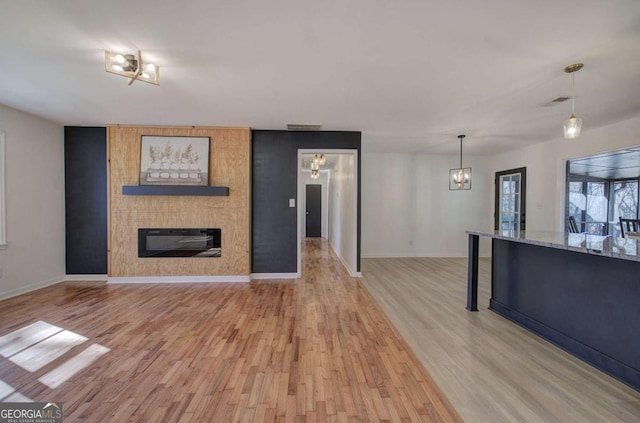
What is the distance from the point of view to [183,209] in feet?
14.4

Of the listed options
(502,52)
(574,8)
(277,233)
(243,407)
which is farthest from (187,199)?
(574,8)

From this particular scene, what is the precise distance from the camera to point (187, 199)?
14.4 ft

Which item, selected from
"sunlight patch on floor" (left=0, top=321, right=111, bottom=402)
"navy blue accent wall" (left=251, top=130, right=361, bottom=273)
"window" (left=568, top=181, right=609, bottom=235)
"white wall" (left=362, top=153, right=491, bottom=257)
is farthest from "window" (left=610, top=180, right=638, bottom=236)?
"sunlight patch on floor" (left=0, top=321, right=111, bottom=402)

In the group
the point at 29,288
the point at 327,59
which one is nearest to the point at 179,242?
the point at 29,288

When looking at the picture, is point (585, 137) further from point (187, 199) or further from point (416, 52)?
point (187, 199)

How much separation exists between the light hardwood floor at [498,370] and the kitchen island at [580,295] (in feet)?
0.44

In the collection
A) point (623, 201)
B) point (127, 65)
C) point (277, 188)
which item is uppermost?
point (127, 65)

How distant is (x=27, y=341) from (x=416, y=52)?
4.34 meters

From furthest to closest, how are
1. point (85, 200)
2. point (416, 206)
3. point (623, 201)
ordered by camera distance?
point (623, 201) → point (416, 206) → point (85, 200)

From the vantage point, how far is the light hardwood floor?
1.64 metres

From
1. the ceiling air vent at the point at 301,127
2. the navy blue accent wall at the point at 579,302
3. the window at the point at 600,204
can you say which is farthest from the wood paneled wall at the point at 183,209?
the window at the point at 600,204

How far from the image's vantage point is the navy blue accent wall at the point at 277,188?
15.2ft

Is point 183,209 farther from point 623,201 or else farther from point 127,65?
point 623,201

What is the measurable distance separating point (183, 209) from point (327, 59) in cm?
336
